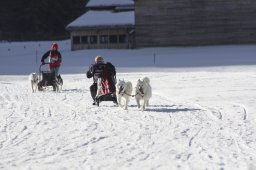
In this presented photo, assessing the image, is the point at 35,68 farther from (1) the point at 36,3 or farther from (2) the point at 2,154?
(1) the point at 36,3

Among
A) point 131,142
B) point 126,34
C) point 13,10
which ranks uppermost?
point 13,10

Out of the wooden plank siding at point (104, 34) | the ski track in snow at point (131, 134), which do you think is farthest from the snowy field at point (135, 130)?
the wooden plank siding at point (104, 34)

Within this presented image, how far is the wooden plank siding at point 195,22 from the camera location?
155ft

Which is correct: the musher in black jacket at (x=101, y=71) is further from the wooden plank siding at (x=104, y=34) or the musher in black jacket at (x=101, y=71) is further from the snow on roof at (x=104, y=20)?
the wooden plank siding at (x=104, y=34)

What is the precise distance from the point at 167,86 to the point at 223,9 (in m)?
27.0

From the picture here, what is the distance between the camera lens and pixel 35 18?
72.6 meters

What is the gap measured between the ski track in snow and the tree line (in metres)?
56.2

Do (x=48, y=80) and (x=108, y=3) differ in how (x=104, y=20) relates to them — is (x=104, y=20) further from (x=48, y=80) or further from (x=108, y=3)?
(x=48, y=80)

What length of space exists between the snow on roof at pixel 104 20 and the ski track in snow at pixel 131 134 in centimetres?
3221

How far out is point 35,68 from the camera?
125 feet

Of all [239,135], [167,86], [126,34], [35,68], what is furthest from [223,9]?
[239,135]

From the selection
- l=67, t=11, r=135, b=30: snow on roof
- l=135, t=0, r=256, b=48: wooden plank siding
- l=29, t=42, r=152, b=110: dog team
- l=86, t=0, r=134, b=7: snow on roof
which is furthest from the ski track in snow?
l=86, t=0, r=134, b=7: snow on roof

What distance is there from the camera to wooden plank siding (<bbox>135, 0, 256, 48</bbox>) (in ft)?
155

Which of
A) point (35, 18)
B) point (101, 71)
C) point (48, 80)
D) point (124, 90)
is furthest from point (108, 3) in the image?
point (124, 90)
